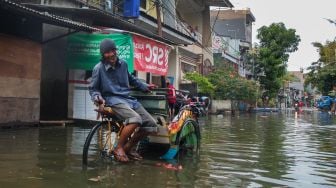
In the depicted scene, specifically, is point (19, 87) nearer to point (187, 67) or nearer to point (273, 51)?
point (187, 67)

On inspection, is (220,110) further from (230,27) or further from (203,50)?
(230,27)

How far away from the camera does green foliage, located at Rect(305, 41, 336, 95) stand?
4978 cm

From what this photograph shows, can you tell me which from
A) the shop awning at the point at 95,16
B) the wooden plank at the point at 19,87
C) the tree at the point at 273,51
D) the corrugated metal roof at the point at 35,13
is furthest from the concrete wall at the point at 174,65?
the tree at the point at 273,51

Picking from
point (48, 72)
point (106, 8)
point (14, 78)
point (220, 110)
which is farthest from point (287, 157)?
point (220, 110)

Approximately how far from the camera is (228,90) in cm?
3250

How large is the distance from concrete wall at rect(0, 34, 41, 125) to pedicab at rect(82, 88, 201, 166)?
440 cm

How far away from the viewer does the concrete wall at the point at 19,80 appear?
11125mm

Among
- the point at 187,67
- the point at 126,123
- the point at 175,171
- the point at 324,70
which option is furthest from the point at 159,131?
the point at 324,70

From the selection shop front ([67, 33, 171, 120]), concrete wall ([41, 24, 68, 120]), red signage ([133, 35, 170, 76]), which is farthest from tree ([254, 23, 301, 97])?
concrete wall ([41, 24, 68, 120])

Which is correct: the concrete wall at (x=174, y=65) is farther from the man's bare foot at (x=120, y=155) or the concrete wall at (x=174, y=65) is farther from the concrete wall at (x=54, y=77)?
the man's bare foot at (x=120, y=155)

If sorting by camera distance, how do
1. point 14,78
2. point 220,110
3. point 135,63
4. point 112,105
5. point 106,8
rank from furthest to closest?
1. point 220,110
2. point 106,8
3. point 135,63
4. point 14,78
5. point 112,105

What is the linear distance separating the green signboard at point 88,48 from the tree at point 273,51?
1338 inches

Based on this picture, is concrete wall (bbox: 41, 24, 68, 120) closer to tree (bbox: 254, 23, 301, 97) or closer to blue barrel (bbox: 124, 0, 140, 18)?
blue barrel (bbox: 124, 0, 140, 18)

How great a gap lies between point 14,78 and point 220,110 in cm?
2036
